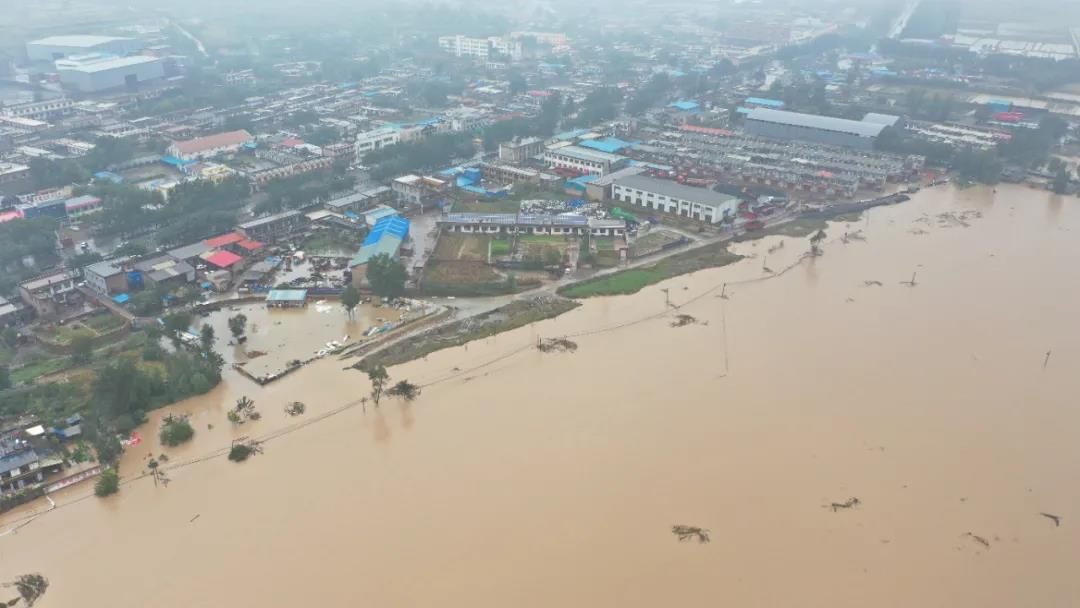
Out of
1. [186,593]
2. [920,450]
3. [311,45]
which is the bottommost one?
[186,593]

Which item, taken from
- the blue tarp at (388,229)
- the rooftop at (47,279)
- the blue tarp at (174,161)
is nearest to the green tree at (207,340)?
the rooftop at (47,279)

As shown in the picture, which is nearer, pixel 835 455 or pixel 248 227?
pixel 835 455

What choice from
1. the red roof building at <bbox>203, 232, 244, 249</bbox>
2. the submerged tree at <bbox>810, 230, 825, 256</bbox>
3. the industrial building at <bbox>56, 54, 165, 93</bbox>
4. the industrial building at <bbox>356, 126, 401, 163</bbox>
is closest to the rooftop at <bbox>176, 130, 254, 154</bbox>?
the industrial building at <bbox>356, 126, 401, 163</bbox>

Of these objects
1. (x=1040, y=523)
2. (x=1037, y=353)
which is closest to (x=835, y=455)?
(x=1040, y=523)

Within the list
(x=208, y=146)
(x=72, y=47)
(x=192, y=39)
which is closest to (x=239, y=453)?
(x=208, y=146)

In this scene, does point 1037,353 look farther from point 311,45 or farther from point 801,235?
point 311,45

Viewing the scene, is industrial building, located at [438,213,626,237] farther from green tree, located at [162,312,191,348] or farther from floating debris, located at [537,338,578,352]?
green tree, located at [162,312,191,348]

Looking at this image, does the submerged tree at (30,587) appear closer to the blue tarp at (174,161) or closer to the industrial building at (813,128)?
the blue tarp at (174,161)
